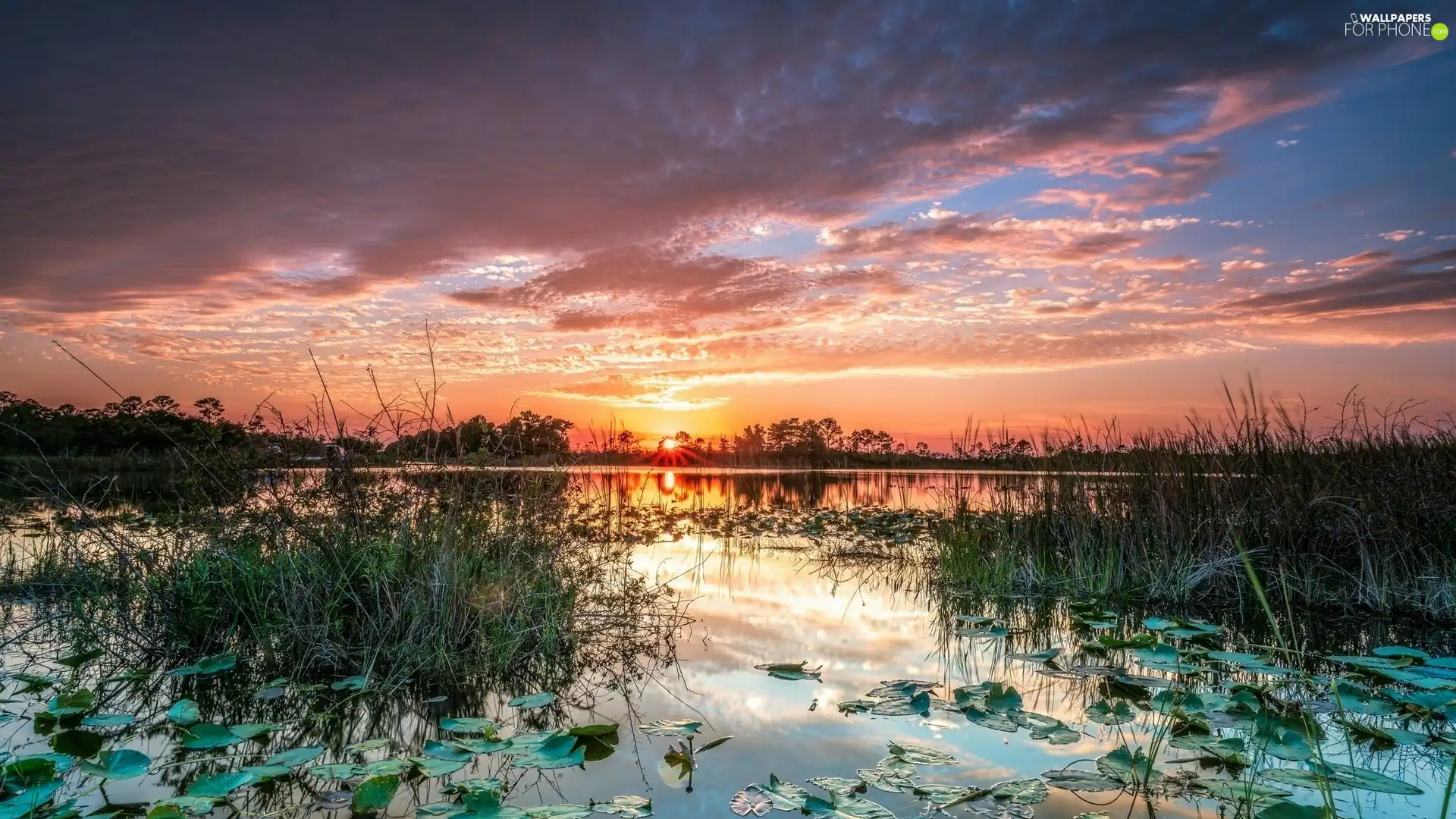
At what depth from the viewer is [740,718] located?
398cm

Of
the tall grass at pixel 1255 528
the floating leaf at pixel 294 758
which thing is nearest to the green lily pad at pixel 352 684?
the floating leaf at pixel 294 758

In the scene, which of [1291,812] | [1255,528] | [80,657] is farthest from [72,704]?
[1255,528]

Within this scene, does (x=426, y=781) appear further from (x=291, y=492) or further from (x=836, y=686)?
(x=291, y=492)

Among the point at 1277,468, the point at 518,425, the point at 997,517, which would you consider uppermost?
the point at 518,425

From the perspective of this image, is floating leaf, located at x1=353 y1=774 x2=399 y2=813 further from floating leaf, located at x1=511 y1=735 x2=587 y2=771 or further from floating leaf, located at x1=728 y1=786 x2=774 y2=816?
floating leaf, located at x1=728 y1=786 x2=774 y2=816

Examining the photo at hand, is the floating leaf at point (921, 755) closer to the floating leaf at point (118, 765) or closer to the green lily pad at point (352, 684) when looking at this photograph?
the green lily pad at point (352, 684)

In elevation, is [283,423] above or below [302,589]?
above

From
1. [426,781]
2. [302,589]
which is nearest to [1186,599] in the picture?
[426,781]

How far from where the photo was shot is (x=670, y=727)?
3777mm

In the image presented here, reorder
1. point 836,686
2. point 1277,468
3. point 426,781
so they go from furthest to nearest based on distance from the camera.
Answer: point 1277,468 → point 836,686 → point 426,781

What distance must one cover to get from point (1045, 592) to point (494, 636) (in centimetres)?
585

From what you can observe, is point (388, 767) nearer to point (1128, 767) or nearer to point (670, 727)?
point (670, 727)

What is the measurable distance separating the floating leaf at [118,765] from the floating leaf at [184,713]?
0.52 meters

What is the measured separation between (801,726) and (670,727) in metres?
0.68
